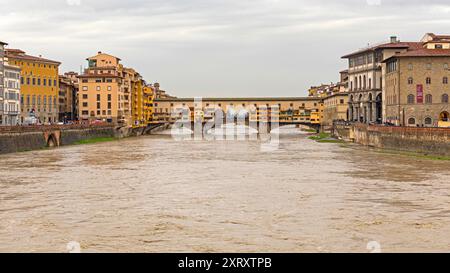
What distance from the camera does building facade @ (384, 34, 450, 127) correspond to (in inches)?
2731

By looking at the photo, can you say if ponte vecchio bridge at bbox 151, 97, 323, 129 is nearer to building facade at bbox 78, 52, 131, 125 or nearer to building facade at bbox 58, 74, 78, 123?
building facade at bbox 58, 74, 78, 123

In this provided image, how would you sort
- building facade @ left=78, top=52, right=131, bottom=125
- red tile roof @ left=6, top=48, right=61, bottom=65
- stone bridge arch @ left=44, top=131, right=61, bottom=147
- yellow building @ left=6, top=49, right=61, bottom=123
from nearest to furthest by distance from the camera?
1. stone bridge arch @ left=44, top=131, right=61, bottom=147
2. red tile roof @ left=6, top=48, right=61, bottom=65
3. yellow building @ left=6, top=49, right=61, bottom=123
4. building facade @ left=78, top=52, right=131, bottom=125

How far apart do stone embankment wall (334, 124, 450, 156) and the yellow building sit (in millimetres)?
40425

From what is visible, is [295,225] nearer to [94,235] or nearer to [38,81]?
[94,235]

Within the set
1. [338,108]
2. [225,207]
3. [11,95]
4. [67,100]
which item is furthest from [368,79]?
[225,207]

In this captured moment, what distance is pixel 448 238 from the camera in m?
19.2

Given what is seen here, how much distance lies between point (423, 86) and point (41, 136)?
36388 millimetres

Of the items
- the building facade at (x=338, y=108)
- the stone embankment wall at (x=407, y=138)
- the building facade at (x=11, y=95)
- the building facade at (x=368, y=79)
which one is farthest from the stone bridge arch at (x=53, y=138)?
the building facade at (x=338, y=108)

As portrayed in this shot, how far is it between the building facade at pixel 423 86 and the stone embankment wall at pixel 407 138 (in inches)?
181

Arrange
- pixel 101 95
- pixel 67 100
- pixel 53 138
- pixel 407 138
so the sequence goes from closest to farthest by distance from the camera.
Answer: pixel 407 138, pixel 53 138, pixel 101 95, pixel 67 100

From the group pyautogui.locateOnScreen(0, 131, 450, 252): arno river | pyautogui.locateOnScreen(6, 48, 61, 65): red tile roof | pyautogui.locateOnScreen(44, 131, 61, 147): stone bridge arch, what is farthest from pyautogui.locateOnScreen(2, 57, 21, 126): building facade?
pyautogui.locateOnScreen(0, 131, 450, 252): arno river

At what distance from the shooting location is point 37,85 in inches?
3696

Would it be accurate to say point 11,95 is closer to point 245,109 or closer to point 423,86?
point 423,86

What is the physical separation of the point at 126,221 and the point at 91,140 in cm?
5736
